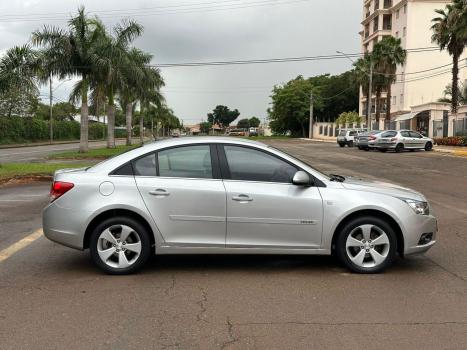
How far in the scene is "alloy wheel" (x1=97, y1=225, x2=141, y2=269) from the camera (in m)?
6.03

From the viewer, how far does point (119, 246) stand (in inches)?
239

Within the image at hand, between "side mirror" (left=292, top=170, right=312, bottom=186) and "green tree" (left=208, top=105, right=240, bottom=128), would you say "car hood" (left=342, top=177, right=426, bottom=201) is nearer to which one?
"side mirror" (left=292, top=170, right=312, bottom=186)

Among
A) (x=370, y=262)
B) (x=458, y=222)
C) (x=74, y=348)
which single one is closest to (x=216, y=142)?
(x=370, y=262)

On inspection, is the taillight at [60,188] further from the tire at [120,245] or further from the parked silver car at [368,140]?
the parked silver car at [368,140]

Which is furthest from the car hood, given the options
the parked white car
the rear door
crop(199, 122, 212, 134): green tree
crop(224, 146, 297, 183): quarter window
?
crop(199, 122, 212, 134): green tree

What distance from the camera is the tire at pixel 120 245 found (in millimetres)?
6027

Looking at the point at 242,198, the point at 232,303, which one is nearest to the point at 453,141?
the point at 242,198

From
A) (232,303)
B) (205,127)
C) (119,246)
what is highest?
(205,127)

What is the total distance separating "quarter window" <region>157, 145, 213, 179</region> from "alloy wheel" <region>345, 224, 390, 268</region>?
1.73 metres

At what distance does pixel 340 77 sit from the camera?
332 feet

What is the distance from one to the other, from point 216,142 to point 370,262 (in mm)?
2193

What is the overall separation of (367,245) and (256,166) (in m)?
1.51

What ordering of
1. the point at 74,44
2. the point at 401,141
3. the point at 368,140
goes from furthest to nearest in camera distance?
the point at 368,140
the point at 401,141
the point at 74,44

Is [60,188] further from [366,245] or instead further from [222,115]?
[222,115]
